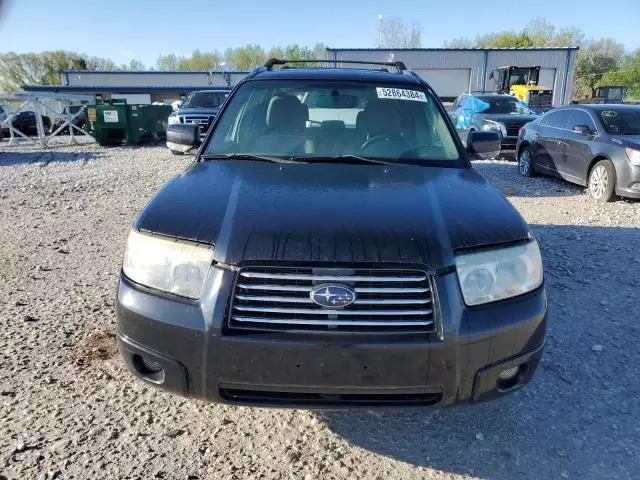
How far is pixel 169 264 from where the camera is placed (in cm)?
212

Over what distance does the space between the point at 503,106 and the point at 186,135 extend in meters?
13.7

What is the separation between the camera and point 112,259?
205 inches

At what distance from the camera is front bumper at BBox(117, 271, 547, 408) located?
1.94 m

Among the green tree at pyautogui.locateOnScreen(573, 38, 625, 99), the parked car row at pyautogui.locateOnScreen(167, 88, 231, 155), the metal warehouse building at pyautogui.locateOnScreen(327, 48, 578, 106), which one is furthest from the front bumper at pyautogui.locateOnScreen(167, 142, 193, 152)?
the green tree at pyautogui.locateOnScreen(573, 38, 625, 99)

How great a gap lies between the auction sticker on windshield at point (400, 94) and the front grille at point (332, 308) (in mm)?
2055

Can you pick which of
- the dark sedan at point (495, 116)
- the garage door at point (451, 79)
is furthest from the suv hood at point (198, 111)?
the garage door at point (451, 79)

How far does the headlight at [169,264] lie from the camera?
2059mm

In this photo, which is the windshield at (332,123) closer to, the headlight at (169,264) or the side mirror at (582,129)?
the headlight at (169,264)

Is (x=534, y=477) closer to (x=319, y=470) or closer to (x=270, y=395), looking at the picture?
(x=319, y=470)

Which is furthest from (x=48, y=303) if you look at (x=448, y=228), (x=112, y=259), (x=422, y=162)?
(x=448, y=228)

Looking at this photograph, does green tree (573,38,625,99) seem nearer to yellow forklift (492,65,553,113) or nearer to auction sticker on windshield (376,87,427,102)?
yellow forklift (492,65,553,113)

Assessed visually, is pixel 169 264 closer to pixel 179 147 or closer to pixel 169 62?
pixel 179 147

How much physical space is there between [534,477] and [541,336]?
0.66m

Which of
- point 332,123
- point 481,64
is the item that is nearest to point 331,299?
point 332,123
